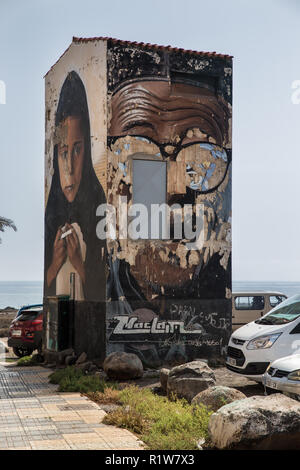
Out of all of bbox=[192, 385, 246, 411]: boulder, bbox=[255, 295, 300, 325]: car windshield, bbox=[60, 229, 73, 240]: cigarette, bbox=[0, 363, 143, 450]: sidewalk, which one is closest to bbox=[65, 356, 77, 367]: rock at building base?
bbox=[0, 363, 143, 450]: sidewalk

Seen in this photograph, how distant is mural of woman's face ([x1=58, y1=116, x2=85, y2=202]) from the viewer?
690 inches

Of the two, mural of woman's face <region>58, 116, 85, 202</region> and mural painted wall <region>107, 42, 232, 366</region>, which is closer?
mural painted wall <region>107, 42, 232, 366</region>

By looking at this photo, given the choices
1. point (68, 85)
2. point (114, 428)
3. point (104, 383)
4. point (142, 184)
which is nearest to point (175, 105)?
point (142, 184)

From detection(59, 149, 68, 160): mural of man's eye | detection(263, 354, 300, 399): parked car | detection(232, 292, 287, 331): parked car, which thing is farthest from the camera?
detection(232, 292, 287, 331): parked car

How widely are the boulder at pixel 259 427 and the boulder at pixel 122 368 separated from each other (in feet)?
19.8

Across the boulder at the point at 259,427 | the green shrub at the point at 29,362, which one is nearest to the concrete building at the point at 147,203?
the green shrub at the point at 29,362

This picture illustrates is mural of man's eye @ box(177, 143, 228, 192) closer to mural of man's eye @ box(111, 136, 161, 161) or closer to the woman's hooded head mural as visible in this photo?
mural of man's eye @ box(111, 136, 161, 161)

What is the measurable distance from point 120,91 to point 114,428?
382 inches

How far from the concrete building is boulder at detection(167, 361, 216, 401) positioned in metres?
4.58

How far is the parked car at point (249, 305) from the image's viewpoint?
21422 mm

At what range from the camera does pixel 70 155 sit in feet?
59.8

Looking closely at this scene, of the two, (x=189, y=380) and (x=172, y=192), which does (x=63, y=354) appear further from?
(x=189, y=380)

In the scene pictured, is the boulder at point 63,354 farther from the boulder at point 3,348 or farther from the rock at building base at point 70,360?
the boulder at point 3,348

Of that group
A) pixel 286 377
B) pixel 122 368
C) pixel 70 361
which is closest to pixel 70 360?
pixel 70 361
